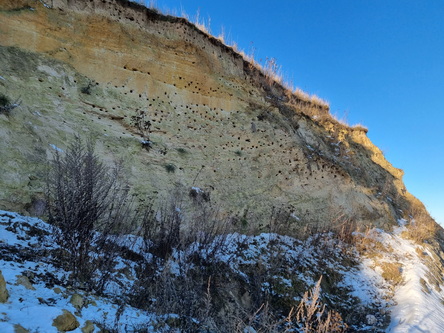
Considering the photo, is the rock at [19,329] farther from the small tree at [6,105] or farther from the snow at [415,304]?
the snow at [415,304]

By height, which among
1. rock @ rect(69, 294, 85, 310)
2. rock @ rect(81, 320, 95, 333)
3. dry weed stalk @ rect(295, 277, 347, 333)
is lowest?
rock @ rect(81, 320, 95, 333)

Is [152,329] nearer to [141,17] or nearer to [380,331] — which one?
[380,331]

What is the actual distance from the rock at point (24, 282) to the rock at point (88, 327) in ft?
2.48

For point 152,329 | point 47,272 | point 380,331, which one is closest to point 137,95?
point 47,272

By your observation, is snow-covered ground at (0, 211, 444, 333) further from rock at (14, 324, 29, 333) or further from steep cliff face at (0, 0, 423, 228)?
steep cliff face at (0, 0, 423, 228)

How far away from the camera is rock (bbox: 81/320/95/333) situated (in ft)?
8.45

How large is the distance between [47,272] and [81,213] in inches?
35.7

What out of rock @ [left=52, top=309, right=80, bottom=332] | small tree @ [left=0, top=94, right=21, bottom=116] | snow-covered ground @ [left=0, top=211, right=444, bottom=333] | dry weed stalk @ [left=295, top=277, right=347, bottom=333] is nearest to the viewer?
rock @ [left=52, top=309, right=80, bottom=332]

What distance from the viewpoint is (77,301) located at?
2922 mm

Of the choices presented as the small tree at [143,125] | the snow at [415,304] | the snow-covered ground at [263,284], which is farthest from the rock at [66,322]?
the small tree at [143,125]

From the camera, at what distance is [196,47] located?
34.5 ft

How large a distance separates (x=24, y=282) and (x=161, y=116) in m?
6.63

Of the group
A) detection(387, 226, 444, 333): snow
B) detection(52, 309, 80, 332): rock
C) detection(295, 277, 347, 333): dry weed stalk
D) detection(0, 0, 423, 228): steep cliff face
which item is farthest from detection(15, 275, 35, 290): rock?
detection(387, 226, 444, 333): snow

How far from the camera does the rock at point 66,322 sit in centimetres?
243
